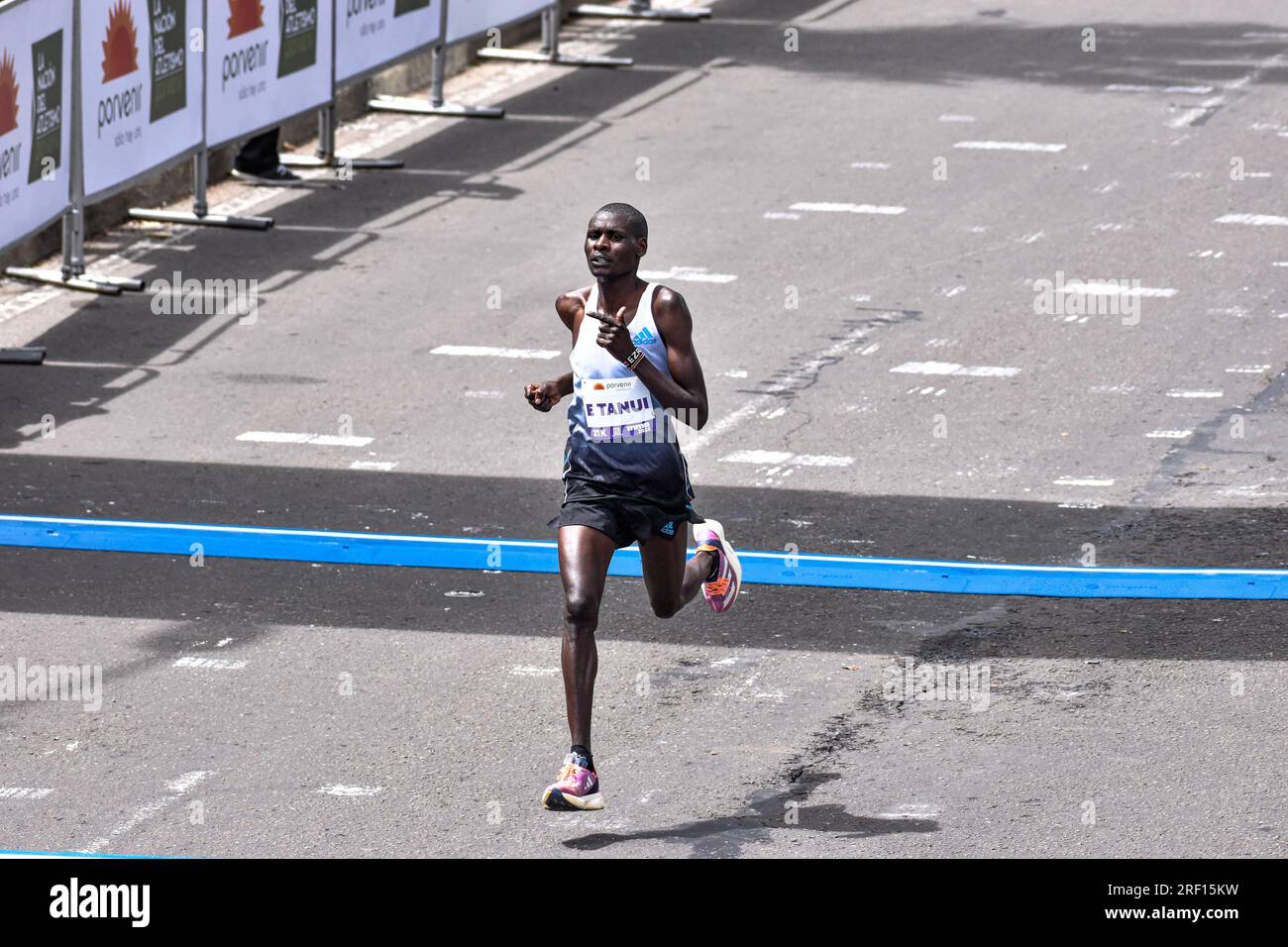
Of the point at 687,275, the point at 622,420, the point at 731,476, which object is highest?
the point at 687,275

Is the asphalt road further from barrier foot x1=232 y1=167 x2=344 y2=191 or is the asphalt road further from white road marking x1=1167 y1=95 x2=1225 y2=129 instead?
barrier foot x1=232 y1=167 x2=344 y2=191

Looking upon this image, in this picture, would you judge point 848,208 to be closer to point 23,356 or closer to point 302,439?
point 302,439

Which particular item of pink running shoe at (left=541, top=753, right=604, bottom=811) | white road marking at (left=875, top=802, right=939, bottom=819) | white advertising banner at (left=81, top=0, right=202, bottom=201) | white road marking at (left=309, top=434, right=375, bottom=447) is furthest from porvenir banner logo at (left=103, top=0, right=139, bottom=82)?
white road marking at (left=875, top=802, right=939, bottom=819)

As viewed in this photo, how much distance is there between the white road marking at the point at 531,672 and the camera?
28.5 ft

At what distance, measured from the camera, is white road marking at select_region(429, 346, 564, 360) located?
43.7 ft

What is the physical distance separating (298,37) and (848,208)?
178 inches

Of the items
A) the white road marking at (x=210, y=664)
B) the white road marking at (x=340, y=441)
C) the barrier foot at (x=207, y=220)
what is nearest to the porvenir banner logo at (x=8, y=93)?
the barrier foot at (x=207, y=220)

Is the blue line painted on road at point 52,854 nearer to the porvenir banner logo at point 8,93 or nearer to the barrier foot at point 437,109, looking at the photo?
the porvenir banner logo at point 8,93

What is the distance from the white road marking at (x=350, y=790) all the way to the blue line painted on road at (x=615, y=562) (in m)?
2.32

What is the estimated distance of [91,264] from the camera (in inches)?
612

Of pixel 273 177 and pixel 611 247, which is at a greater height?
pixel 273 177

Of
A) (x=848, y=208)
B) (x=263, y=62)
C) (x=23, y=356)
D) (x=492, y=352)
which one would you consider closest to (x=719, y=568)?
(x=492, y=352)

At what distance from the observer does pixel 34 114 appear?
13.7 meters
